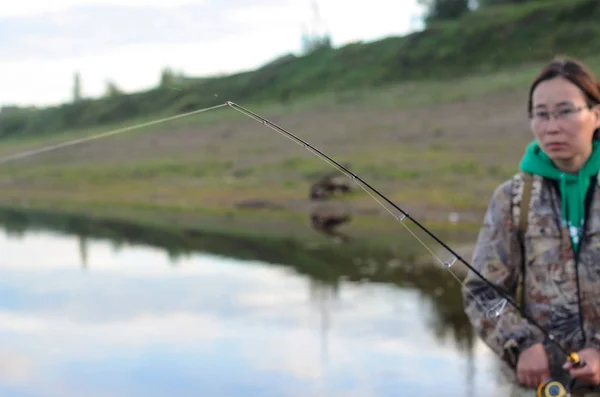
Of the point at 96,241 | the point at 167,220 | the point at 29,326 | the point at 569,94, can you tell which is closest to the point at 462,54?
the point at 167,220

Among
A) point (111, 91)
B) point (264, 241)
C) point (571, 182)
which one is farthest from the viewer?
point (111, 91)

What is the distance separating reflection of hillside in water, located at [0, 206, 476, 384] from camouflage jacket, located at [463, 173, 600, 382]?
449 centimetres

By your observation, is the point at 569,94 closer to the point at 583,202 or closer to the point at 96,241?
the point at 583,202

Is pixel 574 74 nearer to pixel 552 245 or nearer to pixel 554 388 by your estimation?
pixel 552 245

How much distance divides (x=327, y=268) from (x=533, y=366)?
10.7 meters

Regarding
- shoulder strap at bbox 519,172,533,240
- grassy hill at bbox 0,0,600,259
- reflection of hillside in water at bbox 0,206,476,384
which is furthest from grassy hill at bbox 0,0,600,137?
shoulder strap at bbox 519,172,533,240

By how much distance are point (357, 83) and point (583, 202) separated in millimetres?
38639

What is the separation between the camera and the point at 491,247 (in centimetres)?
282

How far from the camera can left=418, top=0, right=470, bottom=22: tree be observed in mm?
46844

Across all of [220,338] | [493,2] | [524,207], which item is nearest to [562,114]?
[524,207]

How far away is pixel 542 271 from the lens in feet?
9.11

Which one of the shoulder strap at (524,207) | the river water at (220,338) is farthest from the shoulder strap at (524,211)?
the river water at (220,338)

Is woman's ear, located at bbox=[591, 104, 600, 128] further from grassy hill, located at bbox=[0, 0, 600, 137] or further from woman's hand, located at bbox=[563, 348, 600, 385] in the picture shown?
grassy hill, located at bbox=[0, 0, 600, 137]

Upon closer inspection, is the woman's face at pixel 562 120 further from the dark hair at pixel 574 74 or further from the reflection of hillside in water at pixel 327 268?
the reflection of hillside in water at pixel 327 268
